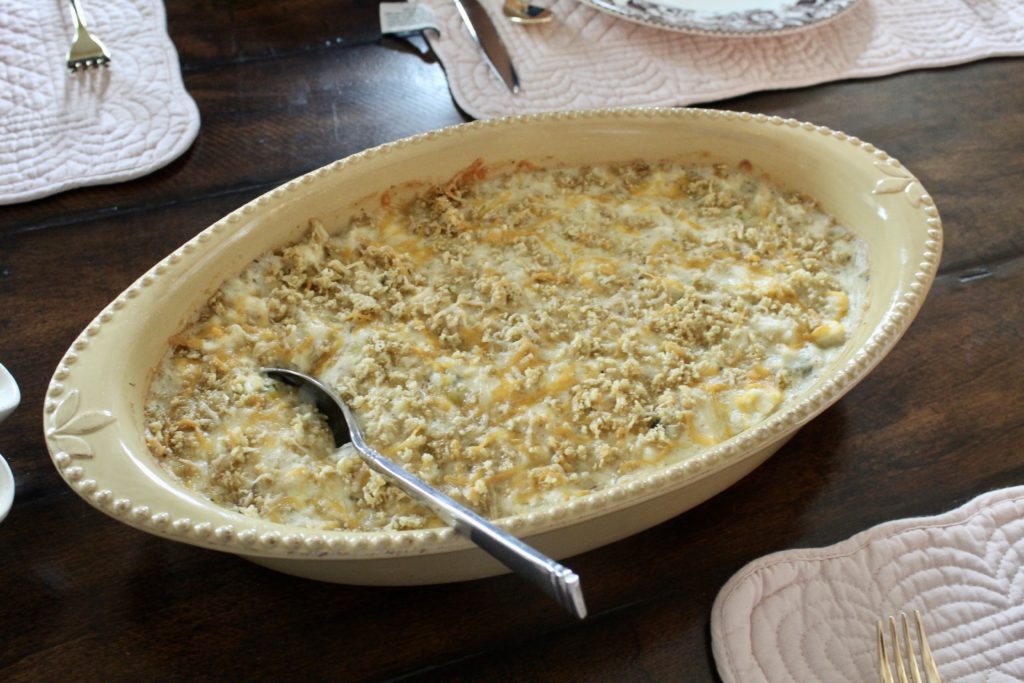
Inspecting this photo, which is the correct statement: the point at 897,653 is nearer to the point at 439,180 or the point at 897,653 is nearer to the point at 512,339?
the point at 512,339

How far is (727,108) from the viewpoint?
1230 mm

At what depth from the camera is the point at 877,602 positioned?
0.71m

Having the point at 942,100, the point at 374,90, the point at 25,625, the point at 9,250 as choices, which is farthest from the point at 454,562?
the point at 942,100

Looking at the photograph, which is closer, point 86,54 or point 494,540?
point 494,540

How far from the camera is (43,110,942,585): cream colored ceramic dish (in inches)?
23.7

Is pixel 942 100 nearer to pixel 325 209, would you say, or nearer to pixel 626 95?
pixel 626 95

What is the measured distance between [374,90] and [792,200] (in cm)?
61

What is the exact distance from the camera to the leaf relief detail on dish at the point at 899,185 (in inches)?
32.9

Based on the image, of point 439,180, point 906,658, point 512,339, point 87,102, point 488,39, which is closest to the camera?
point 906,658

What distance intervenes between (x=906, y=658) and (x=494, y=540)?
0.35m

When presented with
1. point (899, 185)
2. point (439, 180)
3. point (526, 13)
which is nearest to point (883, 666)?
point (899, 185)

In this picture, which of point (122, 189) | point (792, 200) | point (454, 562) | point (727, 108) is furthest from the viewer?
point (727, 108)

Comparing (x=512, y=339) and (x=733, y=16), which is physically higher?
(x=733, y=16)

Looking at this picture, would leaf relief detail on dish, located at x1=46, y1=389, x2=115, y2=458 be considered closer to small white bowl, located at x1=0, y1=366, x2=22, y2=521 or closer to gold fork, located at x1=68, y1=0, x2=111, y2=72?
small white bowl, located at x1=0, y1=366, x2=22, y2=521
